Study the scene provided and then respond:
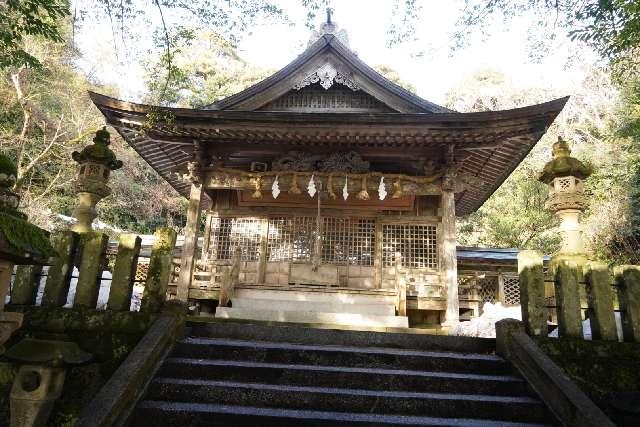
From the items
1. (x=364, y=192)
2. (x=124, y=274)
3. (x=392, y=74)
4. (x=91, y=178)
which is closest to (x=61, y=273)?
(x=124, y=274)

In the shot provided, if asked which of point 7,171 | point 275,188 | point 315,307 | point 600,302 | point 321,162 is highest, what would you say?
point 321,162

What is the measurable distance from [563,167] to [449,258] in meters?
3.27

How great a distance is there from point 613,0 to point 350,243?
7195mm

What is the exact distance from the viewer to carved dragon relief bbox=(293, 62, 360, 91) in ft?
37.8

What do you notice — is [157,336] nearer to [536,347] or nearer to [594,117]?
[536,347]

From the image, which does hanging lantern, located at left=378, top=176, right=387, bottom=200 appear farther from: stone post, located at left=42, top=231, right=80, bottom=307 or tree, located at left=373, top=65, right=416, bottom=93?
tree, located at left=373, top=65, right=416, bottom=93

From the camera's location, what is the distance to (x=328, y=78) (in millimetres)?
11594

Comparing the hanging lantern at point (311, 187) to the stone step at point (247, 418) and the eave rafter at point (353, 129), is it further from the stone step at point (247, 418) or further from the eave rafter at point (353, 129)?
the stone step at point (247, 418)

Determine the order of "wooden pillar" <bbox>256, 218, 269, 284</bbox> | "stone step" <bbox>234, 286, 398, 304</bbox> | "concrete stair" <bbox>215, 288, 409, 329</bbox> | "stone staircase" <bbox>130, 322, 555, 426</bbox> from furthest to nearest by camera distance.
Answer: "wooden pillar" <bbox>256, 218, 269, 284</bbox> < "stone step" <bbox>234, 286, 398, 304</bbox> < "concrete stair" <bbox>215, 288, 409, 329</bbox> < "stone staircase" <bbox>130, 322, 555, 426</bbox>

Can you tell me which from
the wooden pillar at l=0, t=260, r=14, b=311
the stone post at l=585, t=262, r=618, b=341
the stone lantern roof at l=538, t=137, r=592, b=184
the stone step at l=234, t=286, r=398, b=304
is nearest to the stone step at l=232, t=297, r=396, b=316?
the stone step at l=234, t=286, r=398, b=304

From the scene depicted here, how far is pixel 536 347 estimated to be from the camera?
13.5ft

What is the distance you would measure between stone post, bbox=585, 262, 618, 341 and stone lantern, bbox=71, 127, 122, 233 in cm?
817

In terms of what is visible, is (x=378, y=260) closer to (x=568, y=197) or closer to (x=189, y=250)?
(x=189, y=250)

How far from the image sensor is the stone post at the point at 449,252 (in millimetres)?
9055
